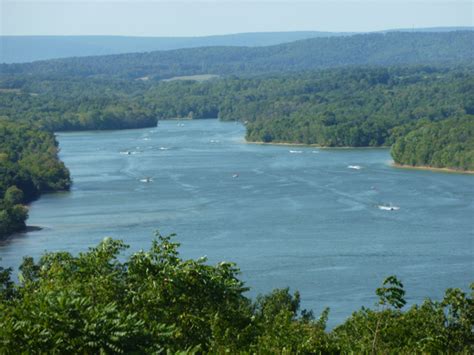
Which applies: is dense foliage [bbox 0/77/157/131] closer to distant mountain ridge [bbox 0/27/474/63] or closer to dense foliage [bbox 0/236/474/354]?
dense foliage [bbox 0/236/474/354]

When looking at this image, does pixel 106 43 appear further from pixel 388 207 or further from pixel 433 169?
pixel 388 207

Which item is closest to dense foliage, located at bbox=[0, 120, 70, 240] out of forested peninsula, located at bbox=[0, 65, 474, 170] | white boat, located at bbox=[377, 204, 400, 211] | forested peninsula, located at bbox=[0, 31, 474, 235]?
forested peninsula, located at bbox=[0, 31, 474, 235]

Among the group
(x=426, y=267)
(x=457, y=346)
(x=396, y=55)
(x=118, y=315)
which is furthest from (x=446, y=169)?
(x=396, y=55)

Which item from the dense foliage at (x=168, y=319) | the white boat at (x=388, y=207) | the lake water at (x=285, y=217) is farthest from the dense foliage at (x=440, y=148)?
the dense foliage at (x=168, y=319)

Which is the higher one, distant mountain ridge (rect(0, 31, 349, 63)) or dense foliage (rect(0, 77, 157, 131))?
distant mountain ridge (rect(0, 31, 349, 63))

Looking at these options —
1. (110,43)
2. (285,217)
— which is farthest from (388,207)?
(110,43)
